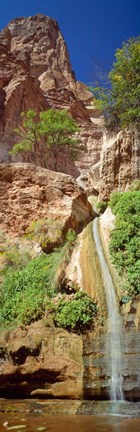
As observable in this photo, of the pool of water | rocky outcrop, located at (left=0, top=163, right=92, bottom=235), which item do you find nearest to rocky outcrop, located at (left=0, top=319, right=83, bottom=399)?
the pool of water

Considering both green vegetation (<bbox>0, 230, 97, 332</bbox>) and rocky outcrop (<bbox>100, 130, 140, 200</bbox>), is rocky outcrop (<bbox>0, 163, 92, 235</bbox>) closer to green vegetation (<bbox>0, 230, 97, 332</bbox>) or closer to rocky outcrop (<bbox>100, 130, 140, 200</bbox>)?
green vegetation (<bbox>0, 230, 97, 332</bbox>)

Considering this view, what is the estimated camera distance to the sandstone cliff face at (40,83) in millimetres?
40406

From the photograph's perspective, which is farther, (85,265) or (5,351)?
(85,265)

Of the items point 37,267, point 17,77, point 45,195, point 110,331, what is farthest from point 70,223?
point 17,77

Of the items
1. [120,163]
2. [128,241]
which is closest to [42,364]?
[128,241]

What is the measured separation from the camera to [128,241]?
608 inches

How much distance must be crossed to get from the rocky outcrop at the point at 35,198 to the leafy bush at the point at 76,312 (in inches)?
237

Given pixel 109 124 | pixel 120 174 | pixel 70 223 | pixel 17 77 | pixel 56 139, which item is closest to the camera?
pixel 70 223

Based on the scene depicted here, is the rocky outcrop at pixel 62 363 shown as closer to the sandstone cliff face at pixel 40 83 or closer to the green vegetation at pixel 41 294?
the green vegetation at pixel 41 294

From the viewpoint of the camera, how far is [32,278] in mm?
15094

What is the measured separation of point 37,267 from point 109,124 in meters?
12.2

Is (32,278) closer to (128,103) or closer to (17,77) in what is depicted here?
(128,103)

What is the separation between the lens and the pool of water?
26.1 ft

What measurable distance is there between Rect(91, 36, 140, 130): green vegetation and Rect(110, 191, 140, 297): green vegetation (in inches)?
243
